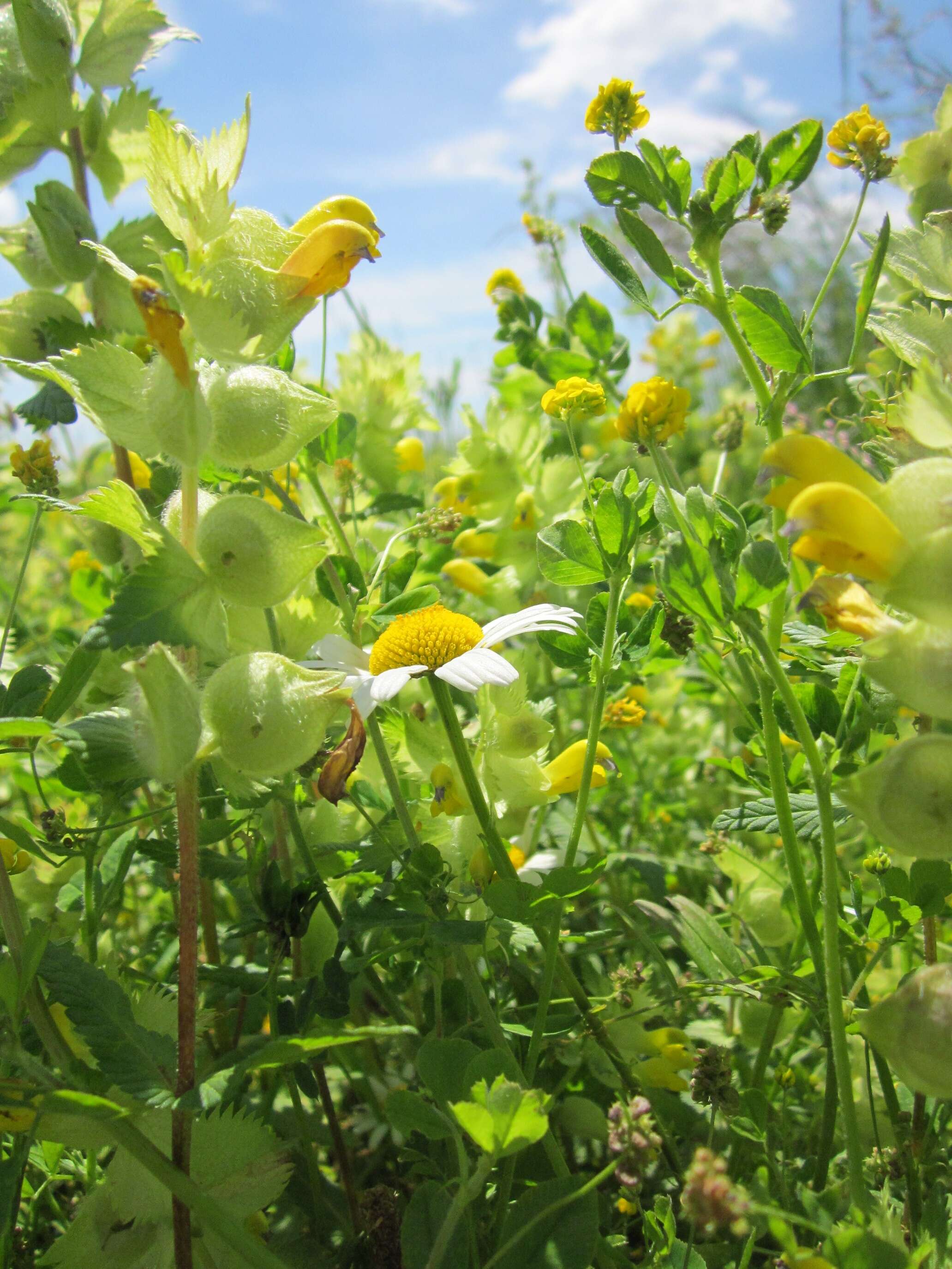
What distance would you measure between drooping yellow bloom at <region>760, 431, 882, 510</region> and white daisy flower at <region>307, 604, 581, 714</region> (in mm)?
209

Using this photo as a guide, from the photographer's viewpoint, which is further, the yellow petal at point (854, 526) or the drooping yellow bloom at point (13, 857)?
the drooping yellow bloom at point (13, 857)

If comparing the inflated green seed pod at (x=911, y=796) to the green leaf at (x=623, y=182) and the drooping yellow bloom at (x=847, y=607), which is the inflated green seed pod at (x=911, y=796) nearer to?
the drooping yellow bloom at (x=847, y=607)

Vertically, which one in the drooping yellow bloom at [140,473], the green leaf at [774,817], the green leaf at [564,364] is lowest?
the green leaf at [774,817]

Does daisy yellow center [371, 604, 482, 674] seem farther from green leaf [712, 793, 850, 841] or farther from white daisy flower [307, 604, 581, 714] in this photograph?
green leaf [712, 793, 850, 841]

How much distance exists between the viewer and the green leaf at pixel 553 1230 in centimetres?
54

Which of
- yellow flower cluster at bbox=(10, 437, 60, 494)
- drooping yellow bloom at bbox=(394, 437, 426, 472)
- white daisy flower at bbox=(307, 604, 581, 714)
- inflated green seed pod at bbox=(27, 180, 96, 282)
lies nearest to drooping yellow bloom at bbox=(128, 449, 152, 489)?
yellow flower cluster at bbox=(10, 437, 60, 494)

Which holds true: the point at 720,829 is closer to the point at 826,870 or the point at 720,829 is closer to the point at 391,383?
the point at 826,870

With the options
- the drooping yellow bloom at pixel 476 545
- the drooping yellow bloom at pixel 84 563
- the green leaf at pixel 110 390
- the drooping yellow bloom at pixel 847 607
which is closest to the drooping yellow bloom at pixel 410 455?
the drooping yellow bloom at pixel 476 545

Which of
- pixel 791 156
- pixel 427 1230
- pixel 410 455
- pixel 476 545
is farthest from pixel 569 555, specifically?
pixel 410 455

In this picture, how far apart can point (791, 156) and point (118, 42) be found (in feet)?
2.30

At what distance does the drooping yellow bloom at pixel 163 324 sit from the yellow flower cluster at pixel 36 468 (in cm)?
54

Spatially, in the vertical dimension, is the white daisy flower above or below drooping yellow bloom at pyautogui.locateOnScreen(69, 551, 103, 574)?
below

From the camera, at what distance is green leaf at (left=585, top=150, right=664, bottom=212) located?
2.21ft

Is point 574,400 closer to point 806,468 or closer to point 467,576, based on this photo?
point 806,468
